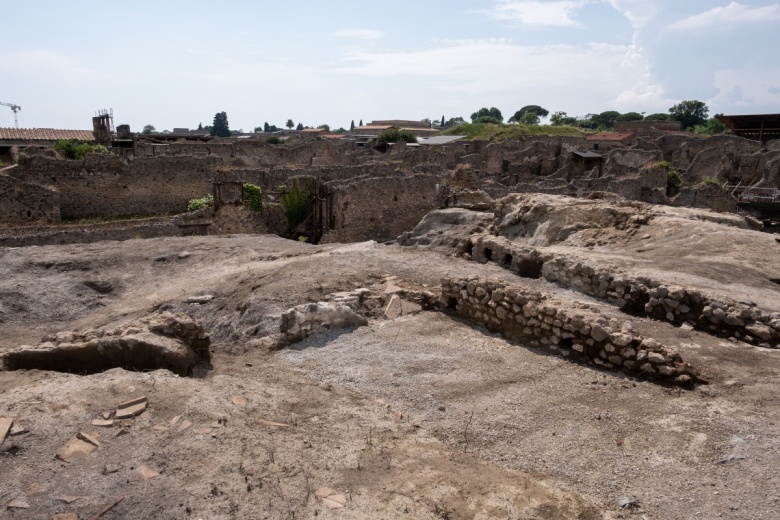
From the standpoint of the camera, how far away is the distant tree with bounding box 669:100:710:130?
4181 inches

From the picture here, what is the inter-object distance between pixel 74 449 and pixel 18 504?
68 cm

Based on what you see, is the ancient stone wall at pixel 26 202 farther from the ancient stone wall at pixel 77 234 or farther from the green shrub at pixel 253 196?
the green shrub at pixel 253 196

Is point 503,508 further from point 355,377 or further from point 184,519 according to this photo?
point 355,377

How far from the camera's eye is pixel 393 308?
9.22 m

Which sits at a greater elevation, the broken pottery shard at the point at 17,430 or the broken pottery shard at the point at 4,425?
the broken pottery shard at the point at 4,425

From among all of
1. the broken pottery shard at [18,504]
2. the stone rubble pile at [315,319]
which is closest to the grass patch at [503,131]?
the stone rubble pile at [315,319]

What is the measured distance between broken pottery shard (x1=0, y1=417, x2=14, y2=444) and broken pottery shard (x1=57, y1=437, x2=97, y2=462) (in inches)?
20.9

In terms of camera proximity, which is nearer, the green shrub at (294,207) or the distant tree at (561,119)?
the green shrub at (294,207)

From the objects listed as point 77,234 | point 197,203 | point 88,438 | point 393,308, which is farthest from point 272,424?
point 197,203

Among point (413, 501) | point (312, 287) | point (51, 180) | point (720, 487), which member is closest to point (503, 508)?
point (413, 501)

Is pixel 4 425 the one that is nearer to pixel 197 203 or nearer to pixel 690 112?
pixel 197 203

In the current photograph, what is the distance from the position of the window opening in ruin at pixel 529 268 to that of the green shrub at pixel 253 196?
1236 centimetres

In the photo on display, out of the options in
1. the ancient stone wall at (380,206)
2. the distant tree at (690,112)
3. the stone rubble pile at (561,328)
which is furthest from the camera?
the distant tree at (690,112)

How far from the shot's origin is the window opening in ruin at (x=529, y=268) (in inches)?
457
